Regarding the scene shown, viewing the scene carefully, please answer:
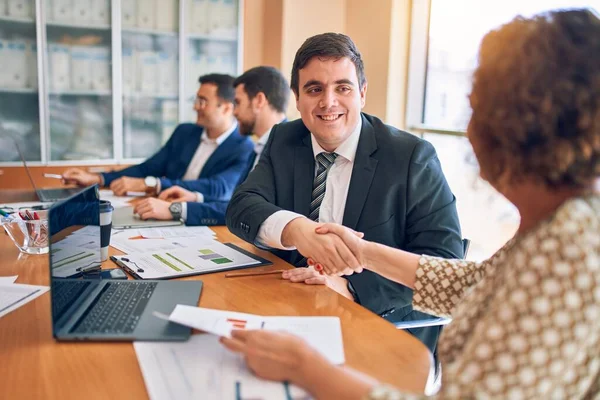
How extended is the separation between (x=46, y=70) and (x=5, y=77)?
28 cm

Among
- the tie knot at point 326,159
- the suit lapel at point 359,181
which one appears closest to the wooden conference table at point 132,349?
the suit lapel at point 359,181

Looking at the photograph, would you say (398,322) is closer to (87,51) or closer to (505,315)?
(505,315)

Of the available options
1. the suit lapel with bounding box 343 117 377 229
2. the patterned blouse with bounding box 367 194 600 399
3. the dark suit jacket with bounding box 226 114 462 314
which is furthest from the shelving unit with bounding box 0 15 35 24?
the patterned blouse with bounding box 367 194 600 399

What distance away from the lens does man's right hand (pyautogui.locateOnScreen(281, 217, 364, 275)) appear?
143cm

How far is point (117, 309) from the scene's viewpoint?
3.97ft

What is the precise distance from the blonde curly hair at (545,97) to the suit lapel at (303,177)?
1.04 m

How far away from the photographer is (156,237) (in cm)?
194

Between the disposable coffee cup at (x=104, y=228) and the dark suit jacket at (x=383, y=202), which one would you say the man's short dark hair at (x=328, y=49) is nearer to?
the dark suit jacket at (x=383, y=202)

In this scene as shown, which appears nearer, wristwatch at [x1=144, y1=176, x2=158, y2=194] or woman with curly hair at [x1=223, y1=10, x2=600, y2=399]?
woman with curly hair at [x1=223, y1=10, x2=600, y2=399]

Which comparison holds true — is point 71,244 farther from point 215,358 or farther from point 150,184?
point 150,184

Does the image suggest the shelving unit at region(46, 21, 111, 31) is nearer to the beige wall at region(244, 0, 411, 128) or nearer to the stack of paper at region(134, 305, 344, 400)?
the beige wall at region(244, 0, 411, 128)

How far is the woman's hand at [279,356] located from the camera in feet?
2.86

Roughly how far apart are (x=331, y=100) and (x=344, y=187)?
0.96 feet

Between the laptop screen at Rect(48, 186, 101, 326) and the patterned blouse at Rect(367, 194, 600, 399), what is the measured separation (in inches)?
26.6
